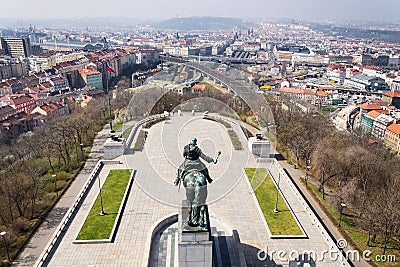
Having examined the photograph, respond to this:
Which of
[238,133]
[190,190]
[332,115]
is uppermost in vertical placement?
[190,190]

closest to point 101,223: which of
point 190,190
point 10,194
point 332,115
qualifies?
point 10,194

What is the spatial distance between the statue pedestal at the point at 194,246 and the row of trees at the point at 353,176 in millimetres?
11757

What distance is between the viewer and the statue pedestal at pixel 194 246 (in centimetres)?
1247

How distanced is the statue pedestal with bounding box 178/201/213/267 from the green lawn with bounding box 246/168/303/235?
27.0 ft

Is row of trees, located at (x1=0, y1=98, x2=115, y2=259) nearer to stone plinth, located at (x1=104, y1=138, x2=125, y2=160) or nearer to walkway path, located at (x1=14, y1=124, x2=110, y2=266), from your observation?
walkway path, located at (x1=14, y1=124, x2=110, y2=266)

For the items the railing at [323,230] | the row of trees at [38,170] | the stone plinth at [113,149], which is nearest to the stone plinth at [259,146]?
the railing at [323,230]

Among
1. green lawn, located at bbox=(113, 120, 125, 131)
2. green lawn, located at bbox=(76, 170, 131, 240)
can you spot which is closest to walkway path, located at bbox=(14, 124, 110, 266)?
green lawn, located at bbox=(76, 170, 131, 240)

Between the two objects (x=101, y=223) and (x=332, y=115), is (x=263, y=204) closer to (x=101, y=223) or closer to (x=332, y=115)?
(x=101, y=223)

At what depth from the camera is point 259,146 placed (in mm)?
32188

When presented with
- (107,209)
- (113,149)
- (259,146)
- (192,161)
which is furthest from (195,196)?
(259,146)

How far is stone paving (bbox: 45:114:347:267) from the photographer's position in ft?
58.2

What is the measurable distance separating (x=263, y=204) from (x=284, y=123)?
16.9 m

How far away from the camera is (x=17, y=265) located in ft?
59.5

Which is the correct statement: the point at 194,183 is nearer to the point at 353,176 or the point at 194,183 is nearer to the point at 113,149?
the point at 353,176
